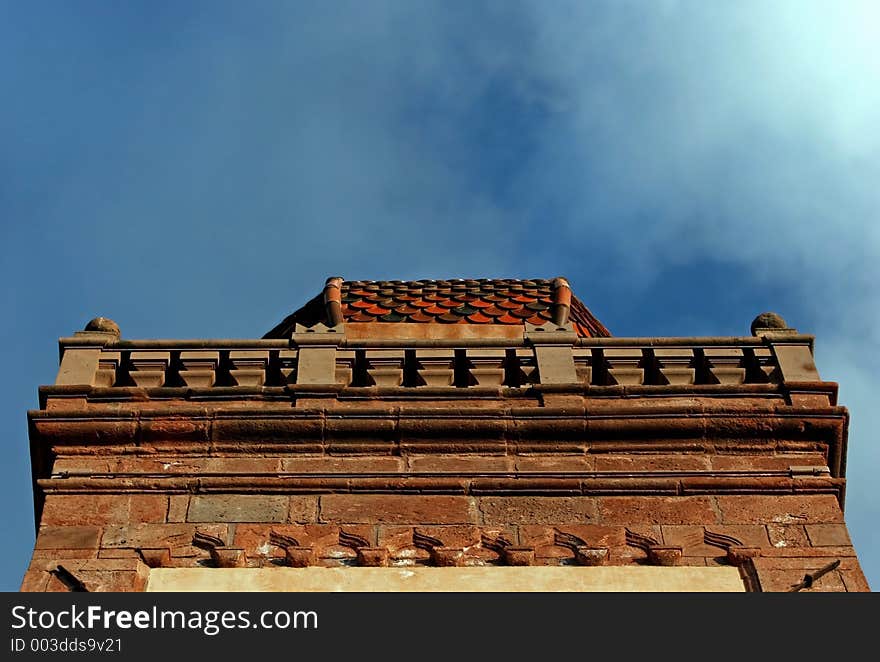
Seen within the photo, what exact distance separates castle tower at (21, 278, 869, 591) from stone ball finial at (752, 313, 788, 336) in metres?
0.02

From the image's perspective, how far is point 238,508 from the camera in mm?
14891

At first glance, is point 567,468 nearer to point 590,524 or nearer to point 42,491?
point 590,524

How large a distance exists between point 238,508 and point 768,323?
5088 mm

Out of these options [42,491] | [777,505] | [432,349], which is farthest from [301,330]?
[777,505]

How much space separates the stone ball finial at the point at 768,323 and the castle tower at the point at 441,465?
2 cm

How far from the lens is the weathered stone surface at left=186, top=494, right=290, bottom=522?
14781 millimetres

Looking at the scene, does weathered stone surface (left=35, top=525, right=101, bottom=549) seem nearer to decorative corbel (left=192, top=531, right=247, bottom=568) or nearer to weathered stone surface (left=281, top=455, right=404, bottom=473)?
decorative corbel (left=192, top=531, right=247, bottom=568)

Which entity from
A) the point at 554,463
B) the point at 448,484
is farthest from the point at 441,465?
the point at 554,463

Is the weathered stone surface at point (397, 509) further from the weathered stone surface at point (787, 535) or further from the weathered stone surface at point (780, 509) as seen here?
the weathered stone surface at point (787, 535)

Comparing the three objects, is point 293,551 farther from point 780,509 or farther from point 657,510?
point 780,509
